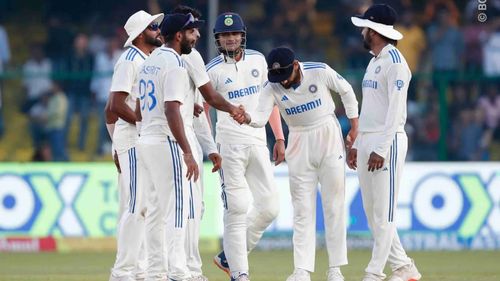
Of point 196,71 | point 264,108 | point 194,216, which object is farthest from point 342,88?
point 194,216

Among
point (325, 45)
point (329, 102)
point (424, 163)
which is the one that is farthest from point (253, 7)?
point (329, 102)

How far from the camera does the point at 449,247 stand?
18.4 meters

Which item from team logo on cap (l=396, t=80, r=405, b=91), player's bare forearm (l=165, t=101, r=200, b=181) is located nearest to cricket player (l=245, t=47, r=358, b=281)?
team logo on cap (l=396, t=80, r=405, b=91)

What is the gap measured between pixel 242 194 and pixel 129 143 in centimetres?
116

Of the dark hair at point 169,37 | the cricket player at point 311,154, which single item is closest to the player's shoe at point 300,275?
the cricket player at point 311,154

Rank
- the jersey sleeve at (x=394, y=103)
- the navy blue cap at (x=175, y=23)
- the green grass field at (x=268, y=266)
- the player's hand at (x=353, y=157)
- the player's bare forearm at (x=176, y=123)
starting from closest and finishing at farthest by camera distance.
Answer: the player's bare forearm at (x=176, y=123) < the navy blue cap at (x=175, y=23) < the jersey sleeve at (x=394, y=103) < the player's hand at (x=353, y=157) < the green grass field at (x=268, y=266)

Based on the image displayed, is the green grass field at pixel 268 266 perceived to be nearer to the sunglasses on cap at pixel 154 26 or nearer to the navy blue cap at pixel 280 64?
the navy blue cap at pixel 280 64

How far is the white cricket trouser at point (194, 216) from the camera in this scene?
11.1 metres

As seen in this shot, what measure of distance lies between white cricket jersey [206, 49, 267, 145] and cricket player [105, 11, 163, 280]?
0.72m

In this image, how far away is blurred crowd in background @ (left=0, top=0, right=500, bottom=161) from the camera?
20094 millimetres

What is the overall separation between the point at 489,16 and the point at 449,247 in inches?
206

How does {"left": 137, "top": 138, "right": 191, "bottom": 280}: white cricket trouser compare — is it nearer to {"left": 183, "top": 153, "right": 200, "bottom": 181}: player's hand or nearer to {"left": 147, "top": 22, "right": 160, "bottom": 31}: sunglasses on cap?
{"left": 183, "top": 153, "right": 200, "bottom": 181}: player's hand

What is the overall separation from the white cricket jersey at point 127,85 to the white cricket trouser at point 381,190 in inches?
84.1

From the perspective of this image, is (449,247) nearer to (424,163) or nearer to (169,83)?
(424,163)
